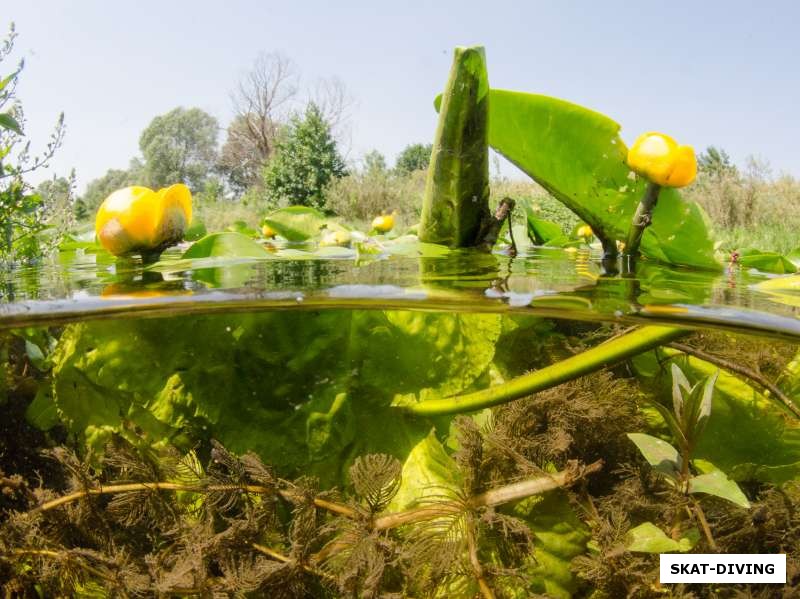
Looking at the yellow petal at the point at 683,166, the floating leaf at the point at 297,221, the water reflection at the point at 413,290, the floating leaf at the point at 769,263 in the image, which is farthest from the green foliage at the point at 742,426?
the floating leaf at the point at 297,221

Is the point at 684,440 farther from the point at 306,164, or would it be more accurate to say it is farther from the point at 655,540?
the point at 306,164

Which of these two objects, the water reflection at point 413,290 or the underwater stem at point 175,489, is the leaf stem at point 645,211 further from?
the underwater stem at point 175,489

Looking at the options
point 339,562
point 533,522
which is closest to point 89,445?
point 339,562

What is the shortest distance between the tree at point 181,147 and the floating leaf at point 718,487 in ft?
12.1

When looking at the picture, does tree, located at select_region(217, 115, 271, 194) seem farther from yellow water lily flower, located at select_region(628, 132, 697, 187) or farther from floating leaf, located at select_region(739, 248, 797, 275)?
yellow water lily flower, located at select_region(628, 132, 697, 187)

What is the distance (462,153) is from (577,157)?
22 cm

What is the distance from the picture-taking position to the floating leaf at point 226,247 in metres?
1.13

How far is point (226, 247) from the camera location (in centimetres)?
117

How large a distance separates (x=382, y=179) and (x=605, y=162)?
735 centimetres

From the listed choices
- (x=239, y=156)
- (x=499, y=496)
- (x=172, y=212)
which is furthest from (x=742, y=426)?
(x=239, y=156)

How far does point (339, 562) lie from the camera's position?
93 cm

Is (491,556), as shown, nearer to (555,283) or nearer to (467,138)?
(555,283)

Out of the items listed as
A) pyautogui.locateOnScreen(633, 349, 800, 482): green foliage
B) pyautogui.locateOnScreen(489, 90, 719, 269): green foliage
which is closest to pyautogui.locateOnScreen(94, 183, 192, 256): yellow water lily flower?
pyautogui.locateOnScreen(489, 90, 719, 269): green foliage

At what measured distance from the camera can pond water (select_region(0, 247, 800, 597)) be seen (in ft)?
3.09
